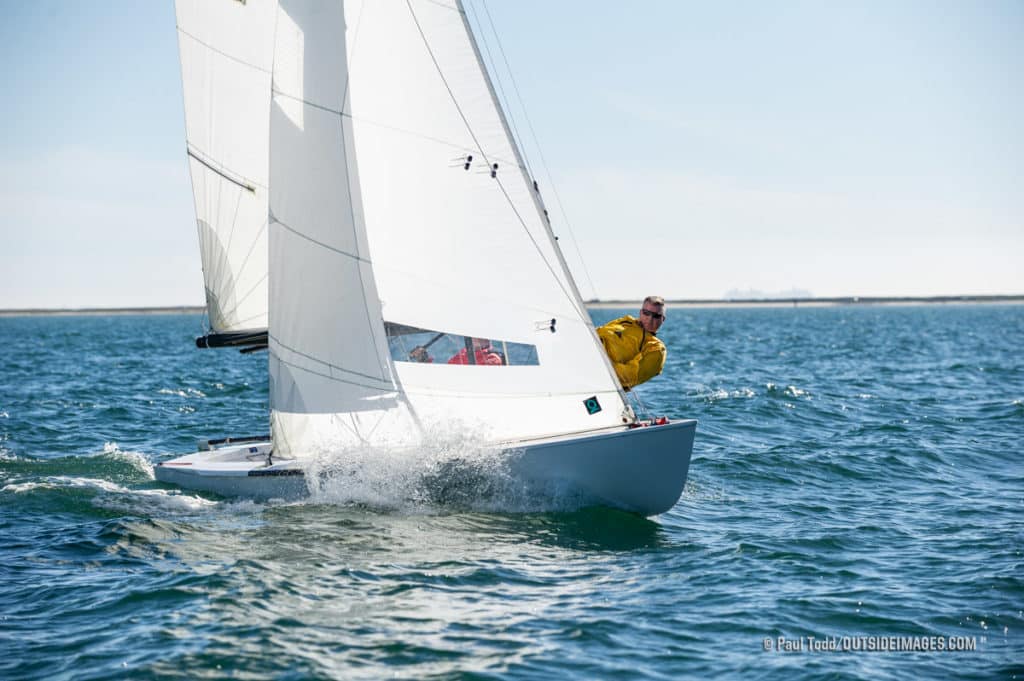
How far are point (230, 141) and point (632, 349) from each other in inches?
218

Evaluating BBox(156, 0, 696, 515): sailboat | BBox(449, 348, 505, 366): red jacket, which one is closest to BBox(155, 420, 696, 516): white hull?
BBox(156, 0, 696, 515): sailboat

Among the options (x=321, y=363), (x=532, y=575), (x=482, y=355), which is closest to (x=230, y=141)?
(x=321, y=363)

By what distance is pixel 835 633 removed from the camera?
279 inches

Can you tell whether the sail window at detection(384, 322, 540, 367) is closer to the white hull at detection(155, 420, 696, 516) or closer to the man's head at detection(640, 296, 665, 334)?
the white hull at detection(155, 420, 696, 516)

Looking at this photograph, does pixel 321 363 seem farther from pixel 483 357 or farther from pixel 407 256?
pixel 483 357

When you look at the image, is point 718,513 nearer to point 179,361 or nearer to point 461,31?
point 461,31

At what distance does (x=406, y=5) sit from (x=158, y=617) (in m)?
6.44

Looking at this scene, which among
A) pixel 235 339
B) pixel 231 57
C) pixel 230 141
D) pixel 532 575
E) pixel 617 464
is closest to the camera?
pixel 532 575

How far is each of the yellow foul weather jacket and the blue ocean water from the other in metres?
1.60

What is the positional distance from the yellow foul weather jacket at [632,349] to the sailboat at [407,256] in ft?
2.03

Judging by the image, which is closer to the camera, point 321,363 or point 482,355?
point 482,355

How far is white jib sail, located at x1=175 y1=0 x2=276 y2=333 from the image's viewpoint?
1165 cm

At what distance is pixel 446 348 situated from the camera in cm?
1041

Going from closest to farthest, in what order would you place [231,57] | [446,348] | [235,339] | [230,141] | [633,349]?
[446,348]
[633,349]
[231,57]
[230,141]
[235,339]
